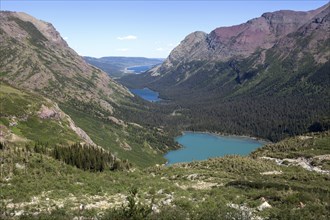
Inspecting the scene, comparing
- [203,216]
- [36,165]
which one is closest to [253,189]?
[203,216]

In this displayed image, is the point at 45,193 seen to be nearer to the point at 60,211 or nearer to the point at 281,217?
the point at 60,211

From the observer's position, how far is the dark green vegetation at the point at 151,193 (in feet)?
131

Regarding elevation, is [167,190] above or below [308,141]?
above

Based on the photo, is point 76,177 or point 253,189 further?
point 76,177

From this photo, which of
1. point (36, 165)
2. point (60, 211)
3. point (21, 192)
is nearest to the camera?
point (60, 211)

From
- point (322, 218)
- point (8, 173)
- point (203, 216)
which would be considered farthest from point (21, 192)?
point (322, 218)

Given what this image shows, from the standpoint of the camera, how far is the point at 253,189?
53469 mm

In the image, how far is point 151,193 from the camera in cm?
5234

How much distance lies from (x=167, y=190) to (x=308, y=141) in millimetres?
88452

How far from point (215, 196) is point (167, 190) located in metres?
7.07

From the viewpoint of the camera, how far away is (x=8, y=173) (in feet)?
190

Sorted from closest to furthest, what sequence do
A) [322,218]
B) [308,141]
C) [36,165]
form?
[322,218]
[36,165]
[308,141]

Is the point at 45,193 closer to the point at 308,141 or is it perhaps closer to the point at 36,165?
the point at 36,165

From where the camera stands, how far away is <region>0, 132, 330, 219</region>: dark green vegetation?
39906mm
